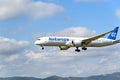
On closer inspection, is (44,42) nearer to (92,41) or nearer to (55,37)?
(55,37)

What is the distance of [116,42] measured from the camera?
156 metres

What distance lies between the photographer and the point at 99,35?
14800 centimetres

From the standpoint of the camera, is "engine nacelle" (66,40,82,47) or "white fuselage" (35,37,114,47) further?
"engine nacelle" (66,40,82,47)

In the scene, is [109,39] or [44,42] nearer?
[44,42]

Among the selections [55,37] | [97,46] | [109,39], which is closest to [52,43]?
[55,37]

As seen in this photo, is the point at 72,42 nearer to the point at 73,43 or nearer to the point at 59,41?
the point at 73,43

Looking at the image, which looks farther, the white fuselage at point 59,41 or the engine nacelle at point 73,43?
the engine nacelle at point 73,43

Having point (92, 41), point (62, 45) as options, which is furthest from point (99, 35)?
point (62, 45)

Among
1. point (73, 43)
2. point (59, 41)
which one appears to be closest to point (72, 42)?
point (73, 43)

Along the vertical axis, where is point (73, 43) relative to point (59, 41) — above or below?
below

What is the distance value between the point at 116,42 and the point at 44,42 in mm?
35011

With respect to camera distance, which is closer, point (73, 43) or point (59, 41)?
point (59, 41)

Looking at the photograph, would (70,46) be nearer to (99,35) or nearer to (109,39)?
(99,35)

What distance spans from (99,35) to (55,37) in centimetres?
1948
